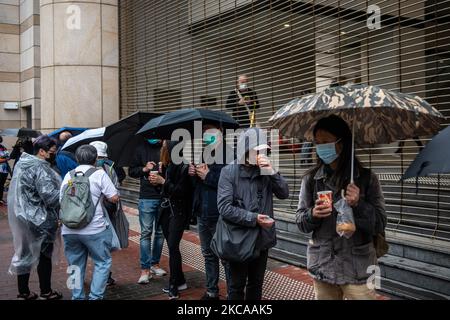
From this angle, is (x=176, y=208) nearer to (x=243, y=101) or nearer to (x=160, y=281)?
(x=160, y=281)

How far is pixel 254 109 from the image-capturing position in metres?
8.14

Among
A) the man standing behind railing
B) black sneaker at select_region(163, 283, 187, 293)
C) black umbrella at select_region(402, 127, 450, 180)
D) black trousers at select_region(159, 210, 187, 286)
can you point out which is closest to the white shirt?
black trousers at select_region(159, 210, 187, 286)

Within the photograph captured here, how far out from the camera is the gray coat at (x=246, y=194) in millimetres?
3891

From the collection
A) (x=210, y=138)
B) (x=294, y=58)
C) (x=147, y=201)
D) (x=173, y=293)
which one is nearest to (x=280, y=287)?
(x=173, y=293)

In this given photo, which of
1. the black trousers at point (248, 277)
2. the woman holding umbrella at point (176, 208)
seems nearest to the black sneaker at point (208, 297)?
the woman holding umbrella at point (176, 208)

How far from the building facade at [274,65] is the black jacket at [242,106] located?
0.22m

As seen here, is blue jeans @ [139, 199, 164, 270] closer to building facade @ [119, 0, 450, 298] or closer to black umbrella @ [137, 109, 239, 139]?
black umbrella @ [137, 109, 239, 139]

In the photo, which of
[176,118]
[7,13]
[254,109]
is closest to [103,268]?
[176,118]

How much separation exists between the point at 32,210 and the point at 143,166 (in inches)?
58.5

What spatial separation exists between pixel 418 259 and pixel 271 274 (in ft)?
6.02

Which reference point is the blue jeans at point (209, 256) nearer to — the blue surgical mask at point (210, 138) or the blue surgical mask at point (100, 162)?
the blue surgical mask at point (210, 138)

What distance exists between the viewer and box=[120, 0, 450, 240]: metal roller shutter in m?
6.05

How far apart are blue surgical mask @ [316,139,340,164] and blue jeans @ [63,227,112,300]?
2.49 meters

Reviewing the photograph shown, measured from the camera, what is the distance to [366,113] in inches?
127
